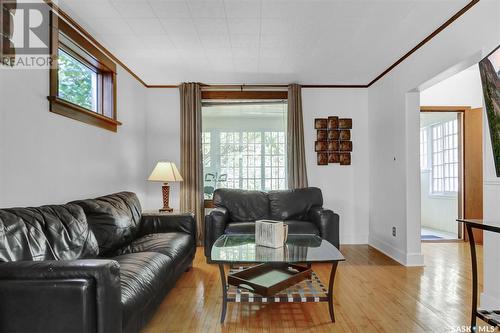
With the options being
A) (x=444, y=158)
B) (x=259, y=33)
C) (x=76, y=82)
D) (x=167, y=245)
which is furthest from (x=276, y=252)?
(x=444, y=158)

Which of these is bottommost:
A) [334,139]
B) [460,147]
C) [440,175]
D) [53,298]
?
[53,298]

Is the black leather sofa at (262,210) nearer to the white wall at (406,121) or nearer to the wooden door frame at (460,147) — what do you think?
the white wall at (406,121)

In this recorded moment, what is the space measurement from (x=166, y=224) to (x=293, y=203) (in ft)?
5.69

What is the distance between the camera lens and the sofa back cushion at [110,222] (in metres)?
2.59

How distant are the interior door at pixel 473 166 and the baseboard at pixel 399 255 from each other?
1693 millimetres

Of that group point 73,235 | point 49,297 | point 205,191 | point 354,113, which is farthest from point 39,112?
point 354,113

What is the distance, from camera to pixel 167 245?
2738 millimetres

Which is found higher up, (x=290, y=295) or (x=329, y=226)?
(x=329, y=226)

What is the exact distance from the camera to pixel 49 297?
148cm

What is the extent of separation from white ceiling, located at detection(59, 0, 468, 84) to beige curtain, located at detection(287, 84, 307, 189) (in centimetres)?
51

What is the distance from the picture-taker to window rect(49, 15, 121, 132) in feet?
8.53

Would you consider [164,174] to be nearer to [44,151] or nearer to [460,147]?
[44,151]

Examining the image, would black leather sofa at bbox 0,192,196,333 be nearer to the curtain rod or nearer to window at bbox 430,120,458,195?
the curtain rod

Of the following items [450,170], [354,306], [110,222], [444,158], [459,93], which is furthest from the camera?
[444,158]
